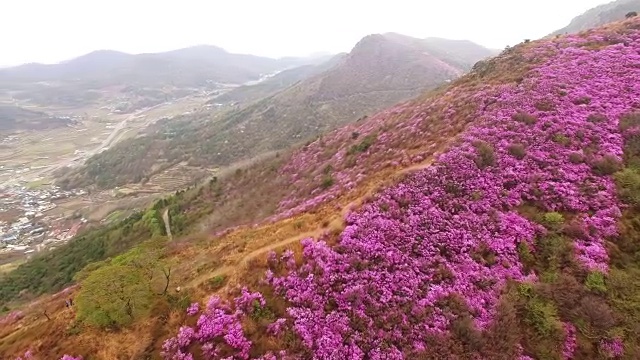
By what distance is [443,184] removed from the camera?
94.4 feet

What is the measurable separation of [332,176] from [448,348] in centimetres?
2656

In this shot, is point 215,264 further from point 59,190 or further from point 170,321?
point 59,190

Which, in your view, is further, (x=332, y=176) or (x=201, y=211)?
(x=201, y=211)

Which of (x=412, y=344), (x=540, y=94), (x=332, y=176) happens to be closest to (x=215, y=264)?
(x=412, y=344)

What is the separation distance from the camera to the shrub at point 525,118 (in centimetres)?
3512

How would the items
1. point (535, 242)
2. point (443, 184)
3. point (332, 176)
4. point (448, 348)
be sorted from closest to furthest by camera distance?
1. point (448, 348)
2. point (535, 242)
3. point (443, 184)
4. point (332, 176)

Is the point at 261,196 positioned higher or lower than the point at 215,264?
lower

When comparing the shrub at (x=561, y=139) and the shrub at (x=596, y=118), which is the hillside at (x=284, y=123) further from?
the shrub at (x=561, y=139)

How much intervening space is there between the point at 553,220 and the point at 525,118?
12.9m

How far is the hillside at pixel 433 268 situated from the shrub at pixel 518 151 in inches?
5.9

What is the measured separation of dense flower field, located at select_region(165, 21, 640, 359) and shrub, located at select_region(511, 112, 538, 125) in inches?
3.3

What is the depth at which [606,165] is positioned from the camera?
29.6m

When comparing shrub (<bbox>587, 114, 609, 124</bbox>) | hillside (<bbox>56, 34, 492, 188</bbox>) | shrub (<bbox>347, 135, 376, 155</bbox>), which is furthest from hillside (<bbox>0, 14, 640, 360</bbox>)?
hillside (<bbox>56, 34, 492, 188</bbox>)

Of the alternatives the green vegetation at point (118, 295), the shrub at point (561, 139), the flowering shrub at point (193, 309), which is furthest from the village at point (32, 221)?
the shrub at point (561, 139)
